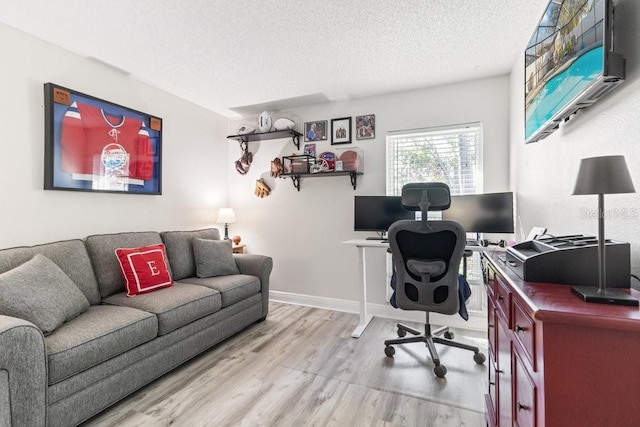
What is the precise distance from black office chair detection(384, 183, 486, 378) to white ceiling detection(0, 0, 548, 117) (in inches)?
45.2

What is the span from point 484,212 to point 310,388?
6.70 feet

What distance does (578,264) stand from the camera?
36.8 inches

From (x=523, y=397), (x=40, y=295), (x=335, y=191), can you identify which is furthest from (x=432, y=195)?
(x=40, y=295)

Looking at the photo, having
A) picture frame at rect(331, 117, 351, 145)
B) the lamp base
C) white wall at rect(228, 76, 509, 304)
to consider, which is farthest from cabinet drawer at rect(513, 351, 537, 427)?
picture frame at rect(331, 117, 351, 145)

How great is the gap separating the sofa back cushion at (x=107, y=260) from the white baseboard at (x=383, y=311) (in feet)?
6.14

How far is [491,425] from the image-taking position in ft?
4.89

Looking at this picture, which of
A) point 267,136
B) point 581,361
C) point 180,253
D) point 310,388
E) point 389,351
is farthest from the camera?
point 267,136

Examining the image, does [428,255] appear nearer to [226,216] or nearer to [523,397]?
[523,397]

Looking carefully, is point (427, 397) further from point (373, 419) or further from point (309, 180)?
point (309, 180)

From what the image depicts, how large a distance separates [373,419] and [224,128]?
375 cm

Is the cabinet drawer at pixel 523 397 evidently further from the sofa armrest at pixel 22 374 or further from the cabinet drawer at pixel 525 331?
the sofa armrest at pixel 22 374

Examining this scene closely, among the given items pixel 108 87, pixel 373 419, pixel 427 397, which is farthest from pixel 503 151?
pixel 108 87

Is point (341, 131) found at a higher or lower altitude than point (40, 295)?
higher

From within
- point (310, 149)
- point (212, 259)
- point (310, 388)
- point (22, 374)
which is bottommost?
point (310, 388)
